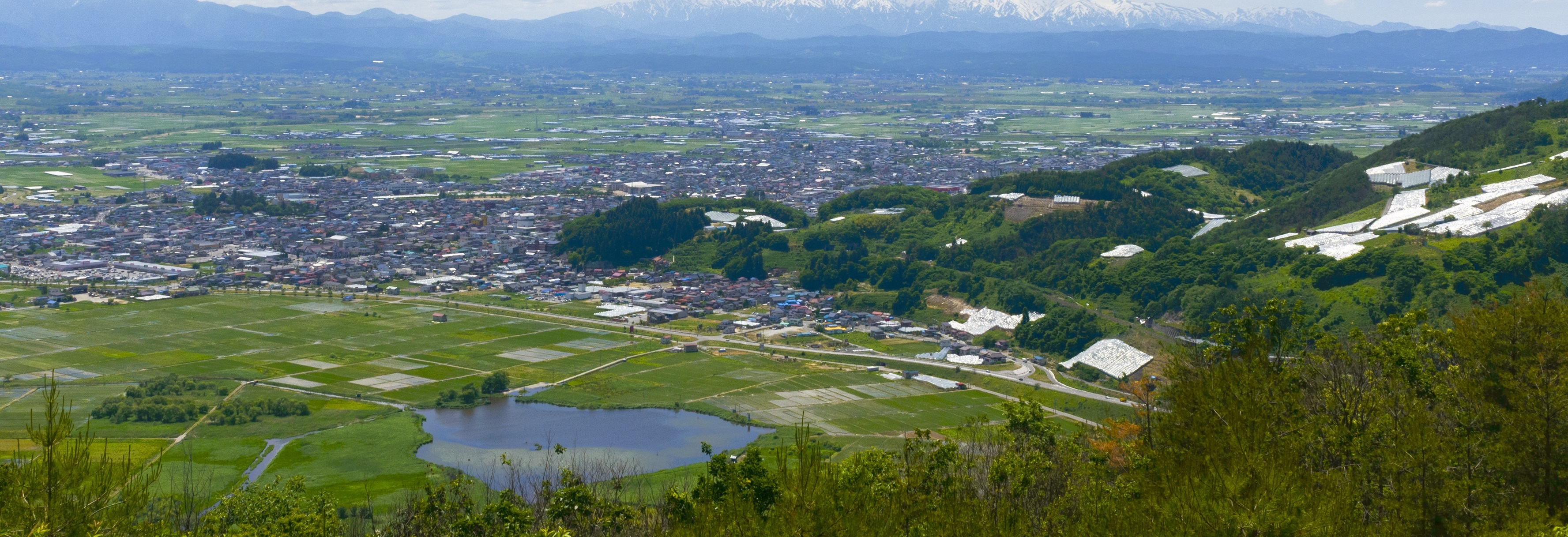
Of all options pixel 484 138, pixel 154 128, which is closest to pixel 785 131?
pixel 484 138

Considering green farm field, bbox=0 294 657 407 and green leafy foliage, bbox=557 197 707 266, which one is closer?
green farm field, bbox=0 294 657 407

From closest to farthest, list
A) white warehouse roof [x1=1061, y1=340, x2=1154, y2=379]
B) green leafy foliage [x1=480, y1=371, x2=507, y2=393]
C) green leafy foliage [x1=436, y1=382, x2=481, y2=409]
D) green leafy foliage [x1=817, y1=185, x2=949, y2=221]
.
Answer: green leafy foliage [x1=436, y1=382, x2=481, y2=409] < green leafy foliage [x1=480, y1=371, x2=507, y2=393] < white warehouse roof [x1=1061, y1=340, x2=1154, y2=379] < green leafy foliage [x1=817, y1=185, x2=949, y2=221]

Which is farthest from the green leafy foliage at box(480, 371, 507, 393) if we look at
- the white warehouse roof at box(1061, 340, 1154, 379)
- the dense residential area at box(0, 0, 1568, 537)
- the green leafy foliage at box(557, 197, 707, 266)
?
the green leafy foliage at box(557, 197, 707, 266)

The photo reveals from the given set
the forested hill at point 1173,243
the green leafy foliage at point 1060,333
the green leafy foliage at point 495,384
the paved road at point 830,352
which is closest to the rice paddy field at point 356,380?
the green leafy foliage at point 495,384

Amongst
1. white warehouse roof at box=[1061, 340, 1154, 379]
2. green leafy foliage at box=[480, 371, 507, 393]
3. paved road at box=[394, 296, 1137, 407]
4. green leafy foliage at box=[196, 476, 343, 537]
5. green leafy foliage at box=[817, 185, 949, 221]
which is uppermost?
green leafy foliage at box=[196, 476, 343, 537]

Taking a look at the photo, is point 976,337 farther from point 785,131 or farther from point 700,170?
point 785,131

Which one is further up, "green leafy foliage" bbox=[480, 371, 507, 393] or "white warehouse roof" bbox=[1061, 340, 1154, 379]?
"white warehouse roof" bbox=[1061, 340, 1154, 379]

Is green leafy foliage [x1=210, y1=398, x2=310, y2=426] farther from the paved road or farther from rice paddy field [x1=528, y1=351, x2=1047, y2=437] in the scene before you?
the paved road
